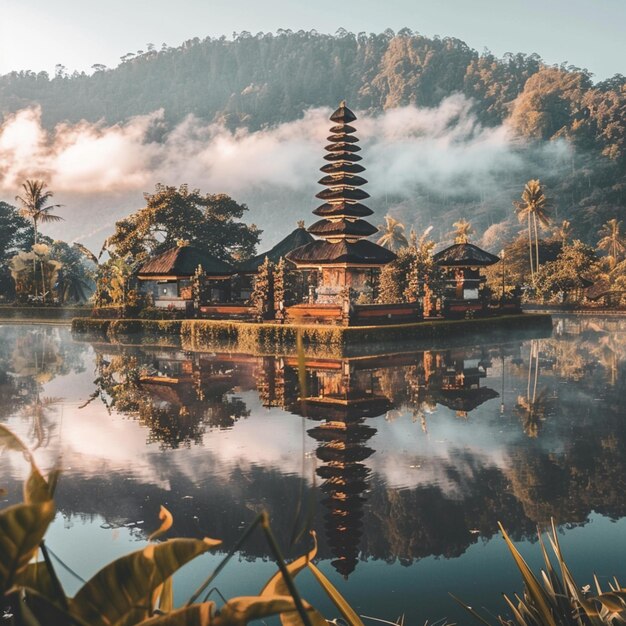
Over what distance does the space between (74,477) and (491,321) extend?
2912 centimetres

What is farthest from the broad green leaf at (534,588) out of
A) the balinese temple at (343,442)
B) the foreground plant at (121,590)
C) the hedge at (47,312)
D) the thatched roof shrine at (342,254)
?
the hedge at (47,312)

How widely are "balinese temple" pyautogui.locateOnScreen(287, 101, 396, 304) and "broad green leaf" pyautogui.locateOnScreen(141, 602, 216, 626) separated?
38105mm

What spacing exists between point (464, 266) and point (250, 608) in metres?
44.3

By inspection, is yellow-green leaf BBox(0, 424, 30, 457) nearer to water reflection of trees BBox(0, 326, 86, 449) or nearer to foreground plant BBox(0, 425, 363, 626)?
foreground plant BBox(0, 425, 363, 626)

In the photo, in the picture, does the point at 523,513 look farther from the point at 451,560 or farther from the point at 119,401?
the point at 119,401

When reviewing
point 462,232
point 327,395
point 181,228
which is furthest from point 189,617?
point 462,232

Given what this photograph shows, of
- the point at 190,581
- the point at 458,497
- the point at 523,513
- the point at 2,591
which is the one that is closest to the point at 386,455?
the point at 458,497

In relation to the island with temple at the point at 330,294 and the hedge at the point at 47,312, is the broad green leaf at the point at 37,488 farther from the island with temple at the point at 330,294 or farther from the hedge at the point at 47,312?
the hedge at the point at 47,312

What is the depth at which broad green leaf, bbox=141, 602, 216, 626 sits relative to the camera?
165 centimetres

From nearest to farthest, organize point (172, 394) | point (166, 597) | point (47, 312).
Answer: point (166, 597), point (172, 394), point (47, 312)

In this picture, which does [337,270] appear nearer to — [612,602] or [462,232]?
[462,232]

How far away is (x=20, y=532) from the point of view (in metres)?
1.44

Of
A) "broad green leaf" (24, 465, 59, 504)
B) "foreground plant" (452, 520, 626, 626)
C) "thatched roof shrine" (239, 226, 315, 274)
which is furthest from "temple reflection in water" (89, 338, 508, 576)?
"thatched roof shrine" (239, 226, 315, 274)

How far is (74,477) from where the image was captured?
1098 centimetres
